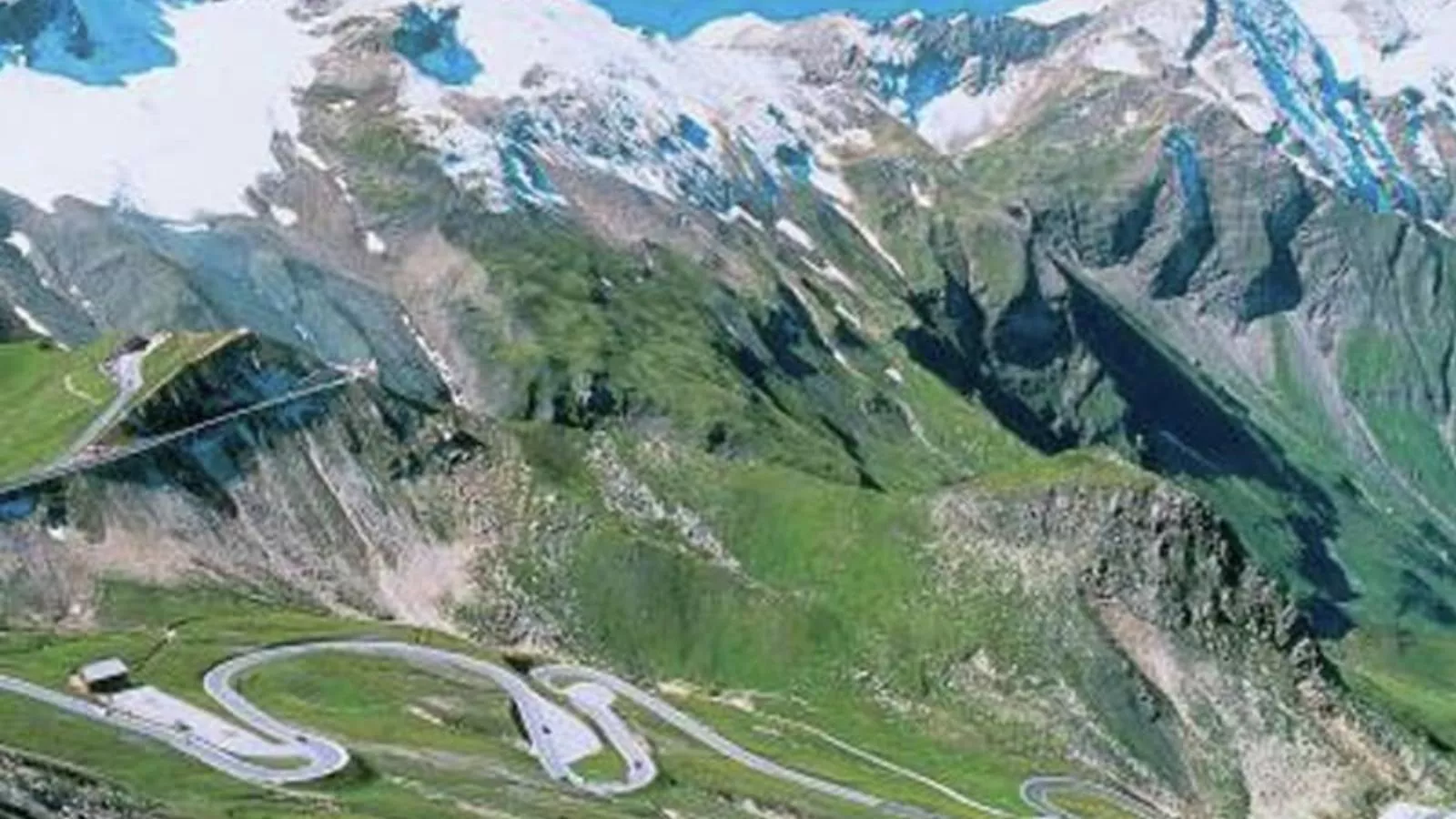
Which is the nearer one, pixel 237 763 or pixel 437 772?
pixel 237 763

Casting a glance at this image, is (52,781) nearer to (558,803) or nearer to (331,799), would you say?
(331,799)

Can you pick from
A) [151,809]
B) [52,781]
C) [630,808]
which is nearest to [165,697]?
[630,808]

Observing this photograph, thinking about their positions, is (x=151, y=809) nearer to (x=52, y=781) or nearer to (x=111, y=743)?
(x=52, y=781)

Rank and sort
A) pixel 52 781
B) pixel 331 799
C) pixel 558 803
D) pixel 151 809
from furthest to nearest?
pixel 558 803 → pixel 331 799 → pixel 151 809 → pixel 52 781

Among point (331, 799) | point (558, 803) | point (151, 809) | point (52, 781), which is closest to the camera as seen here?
point (52, 781)

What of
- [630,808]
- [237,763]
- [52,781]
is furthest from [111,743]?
[52,781]

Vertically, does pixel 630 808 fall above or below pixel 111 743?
below

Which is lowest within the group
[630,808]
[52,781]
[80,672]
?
[630,808]

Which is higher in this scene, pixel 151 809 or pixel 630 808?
pixel 151 809

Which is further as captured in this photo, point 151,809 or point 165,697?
point 165,697
